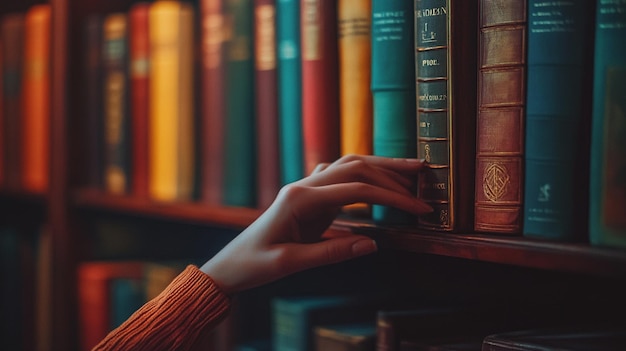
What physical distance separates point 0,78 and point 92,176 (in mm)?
418

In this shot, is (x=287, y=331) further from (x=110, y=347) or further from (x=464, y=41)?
(x=464, y=41)

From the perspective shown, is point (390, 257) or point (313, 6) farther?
point (390, 257)

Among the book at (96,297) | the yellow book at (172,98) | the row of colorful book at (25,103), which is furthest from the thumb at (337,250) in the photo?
the row of colorful book at (25,103)

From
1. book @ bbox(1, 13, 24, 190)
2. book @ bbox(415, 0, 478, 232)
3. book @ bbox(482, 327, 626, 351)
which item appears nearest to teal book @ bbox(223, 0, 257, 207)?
book @ bbox(415, 0, 478, 232)

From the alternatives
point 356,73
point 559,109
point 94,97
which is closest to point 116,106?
point 94,97

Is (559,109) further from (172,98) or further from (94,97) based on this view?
(94,97)

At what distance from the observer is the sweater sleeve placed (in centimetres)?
96

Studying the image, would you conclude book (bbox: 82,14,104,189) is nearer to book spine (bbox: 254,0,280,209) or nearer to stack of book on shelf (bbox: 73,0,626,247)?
stack of book on shelf (bbox: 73,0,626,247)

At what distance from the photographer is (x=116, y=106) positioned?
4.51 feet

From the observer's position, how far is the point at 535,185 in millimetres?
739

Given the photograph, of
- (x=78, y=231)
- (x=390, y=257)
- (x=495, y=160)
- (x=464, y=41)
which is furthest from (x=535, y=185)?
(x=78, y=231)

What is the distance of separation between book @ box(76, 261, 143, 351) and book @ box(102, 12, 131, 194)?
160mm

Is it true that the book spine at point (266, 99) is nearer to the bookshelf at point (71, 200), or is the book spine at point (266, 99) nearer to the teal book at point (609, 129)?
the bookshelf at point (71, 200)

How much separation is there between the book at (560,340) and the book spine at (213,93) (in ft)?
1.75
